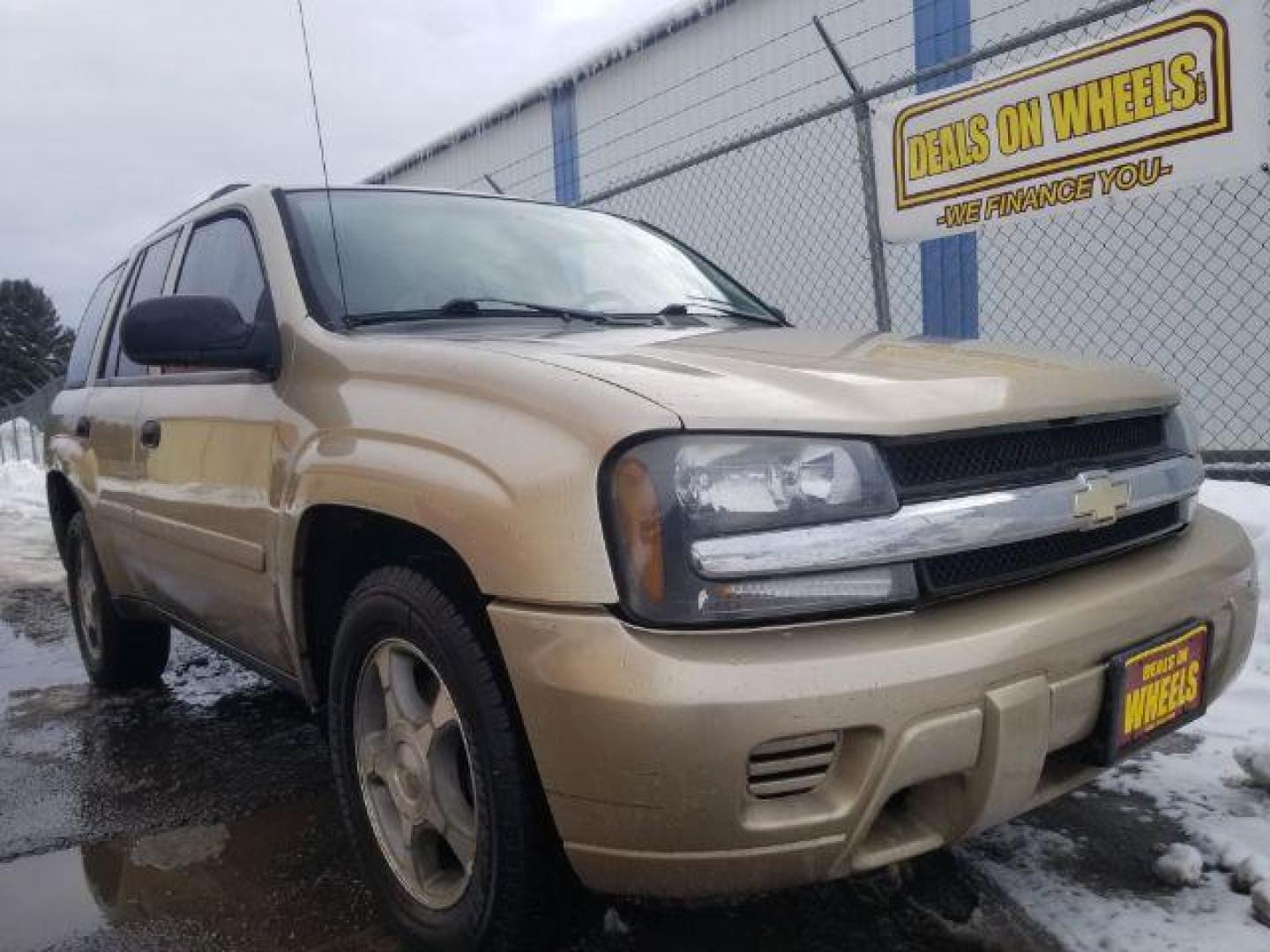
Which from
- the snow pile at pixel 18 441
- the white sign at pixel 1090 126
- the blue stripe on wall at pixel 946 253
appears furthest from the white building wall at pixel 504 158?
the snow pile at pixel 18 441

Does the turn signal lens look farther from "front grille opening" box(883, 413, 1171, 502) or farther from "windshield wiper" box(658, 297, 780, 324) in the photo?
"windshield wiper" box(658, 297, 780, 324)

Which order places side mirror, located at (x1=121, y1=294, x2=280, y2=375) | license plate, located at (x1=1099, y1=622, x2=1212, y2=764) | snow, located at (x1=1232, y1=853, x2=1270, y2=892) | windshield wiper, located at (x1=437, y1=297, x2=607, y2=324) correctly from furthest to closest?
windshield wiper, located at (x1=437, y1=297, x2=607, y2=324), side mirror, located at (x1=121, y1=294, x2=280, y2=375), snow, located at (x1=1232, y1=853, x2=1270, y2=892), license plate, located at (x1=1099, y1=622, x2=1212, y2=764)

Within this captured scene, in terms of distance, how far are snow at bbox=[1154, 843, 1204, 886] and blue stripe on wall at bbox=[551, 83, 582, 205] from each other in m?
10.2

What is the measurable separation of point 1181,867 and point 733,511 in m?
1.41

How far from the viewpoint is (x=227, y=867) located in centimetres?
269

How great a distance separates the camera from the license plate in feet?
6.13

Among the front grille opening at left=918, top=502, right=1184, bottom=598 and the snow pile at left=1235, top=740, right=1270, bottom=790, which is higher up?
the front grille opening at left=918, top=502, right=1184, bottom=598

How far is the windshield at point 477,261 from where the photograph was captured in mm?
2705

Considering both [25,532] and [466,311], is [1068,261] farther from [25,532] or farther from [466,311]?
[25,532]

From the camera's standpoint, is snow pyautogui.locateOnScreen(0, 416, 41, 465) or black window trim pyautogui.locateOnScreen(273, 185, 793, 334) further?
snow pyautogui.locateOnScreen(0, 416, 41, 465)

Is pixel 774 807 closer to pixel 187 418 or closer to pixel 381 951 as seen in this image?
pixel 381 951

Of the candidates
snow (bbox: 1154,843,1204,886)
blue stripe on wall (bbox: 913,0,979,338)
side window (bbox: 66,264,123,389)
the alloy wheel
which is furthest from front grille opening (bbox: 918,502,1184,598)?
blue stripe on wall (bbox: 913,0,979,338)

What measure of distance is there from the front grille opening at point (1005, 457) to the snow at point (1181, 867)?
0.87 meters

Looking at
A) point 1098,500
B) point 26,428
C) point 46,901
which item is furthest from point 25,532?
point 26,428
